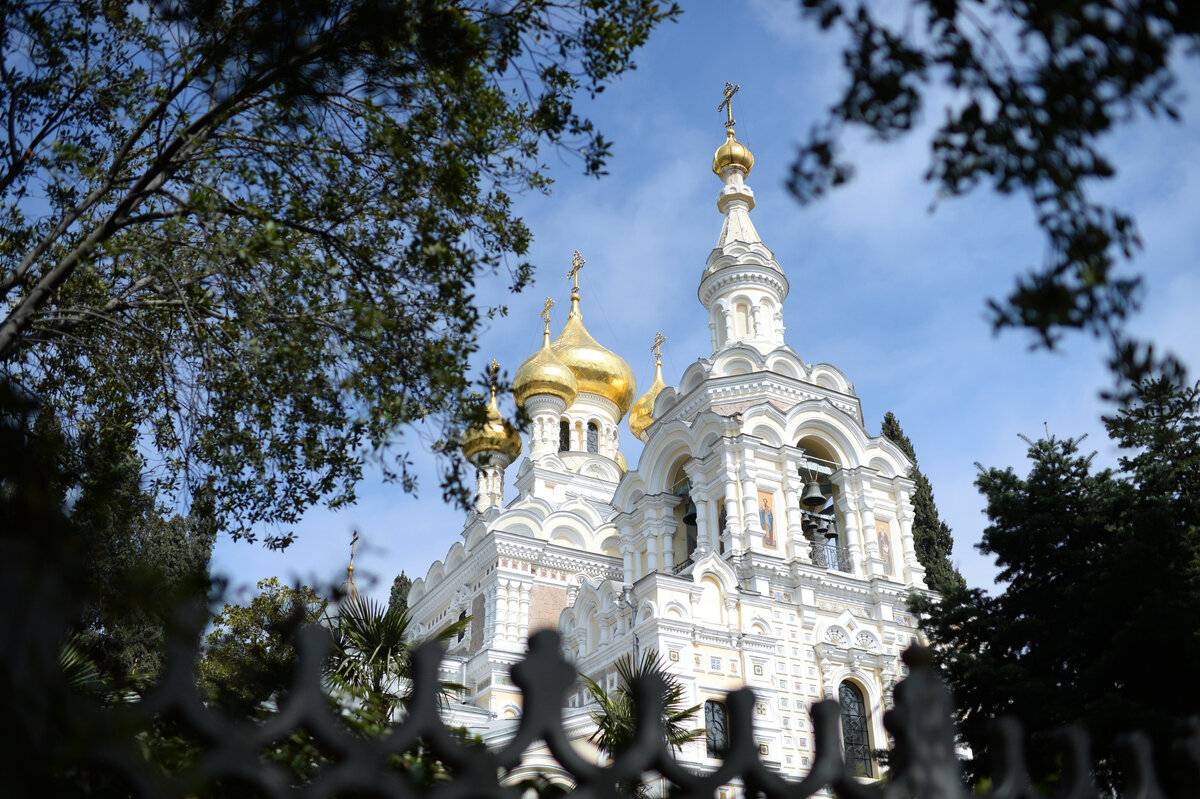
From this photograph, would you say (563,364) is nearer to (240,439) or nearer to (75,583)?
(240,439)

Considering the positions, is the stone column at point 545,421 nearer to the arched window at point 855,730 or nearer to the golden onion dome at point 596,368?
the golden onion dome at point 596,368

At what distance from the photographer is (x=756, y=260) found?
2820 cm

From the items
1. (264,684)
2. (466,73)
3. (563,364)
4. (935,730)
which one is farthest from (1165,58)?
(563,364)

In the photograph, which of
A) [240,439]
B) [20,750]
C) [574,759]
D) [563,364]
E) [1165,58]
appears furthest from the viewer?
[563,364]

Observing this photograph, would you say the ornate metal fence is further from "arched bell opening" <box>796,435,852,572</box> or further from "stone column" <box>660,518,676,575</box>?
"stone column" <box>660,518,676,575</box>

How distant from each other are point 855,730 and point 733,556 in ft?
14.9

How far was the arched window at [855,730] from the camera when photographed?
21.2 m

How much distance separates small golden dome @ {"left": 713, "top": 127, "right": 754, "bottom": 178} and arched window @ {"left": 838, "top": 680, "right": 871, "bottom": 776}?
1580 cm

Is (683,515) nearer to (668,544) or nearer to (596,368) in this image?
(668,544)

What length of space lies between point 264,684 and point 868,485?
65.3 ft

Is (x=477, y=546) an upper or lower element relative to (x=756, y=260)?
lower

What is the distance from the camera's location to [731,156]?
30.4 metres

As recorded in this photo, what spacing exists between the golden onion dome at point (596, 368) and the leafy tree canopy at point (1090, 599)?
74.6ft

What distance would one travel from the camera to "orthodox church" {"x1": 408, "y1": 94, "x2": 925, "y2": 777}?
21.0 metres
